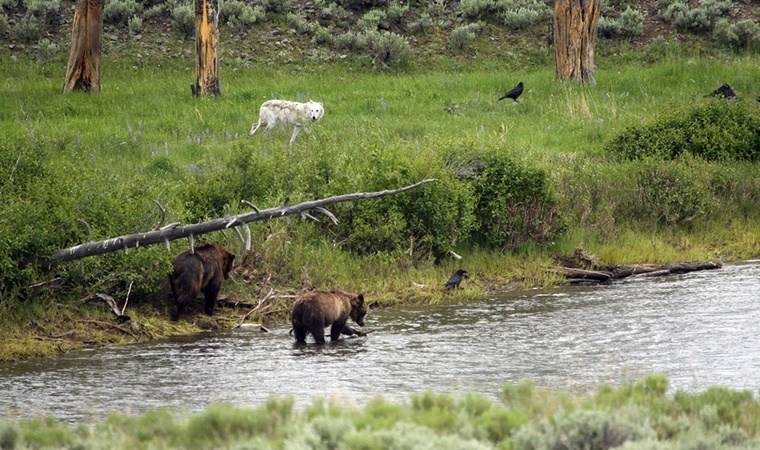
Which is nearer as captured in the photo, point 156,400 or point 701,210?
point 156,400

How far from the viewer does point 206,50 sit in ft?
91.6

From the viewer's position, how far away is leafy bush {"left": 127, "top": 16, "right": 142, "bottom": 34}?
110ft

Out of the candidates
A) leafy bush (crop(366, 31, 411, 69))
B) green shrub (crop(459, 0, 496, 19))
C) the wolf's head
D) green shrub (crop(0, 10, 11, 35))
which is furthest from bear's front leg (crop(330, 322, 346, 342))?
green shrub (crop(459, 0, 496, 19))

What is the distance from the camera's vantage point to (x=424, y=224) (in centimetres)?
1814

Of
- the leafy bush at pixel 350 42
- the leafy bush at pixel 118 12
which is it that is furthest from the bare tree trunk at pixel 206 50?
the leafy bush at pixel 118 12

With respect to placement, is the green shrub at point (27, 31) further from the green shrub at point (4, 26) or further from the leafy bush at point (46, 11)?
the leafy bush at point (46, 11)

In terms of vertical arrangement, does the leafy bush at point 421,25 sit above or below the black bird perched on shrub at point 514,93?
above

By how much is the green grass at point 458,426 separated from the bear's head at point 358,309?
4432mm

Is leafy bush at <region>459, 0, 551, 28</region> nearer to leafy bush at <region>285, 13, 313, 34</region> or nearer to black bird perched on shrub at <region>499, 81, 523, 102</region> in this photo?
leafy bush at <region>285, 13, 313, 34</region>

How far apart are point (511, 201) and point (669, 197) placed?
2.75 metres

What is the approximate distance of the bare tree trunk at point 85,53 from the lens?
1070 inches

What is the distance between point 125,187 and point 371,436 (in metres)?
8.64

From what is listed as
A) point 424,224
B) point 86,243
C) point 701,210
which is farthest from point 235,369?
point 701,210

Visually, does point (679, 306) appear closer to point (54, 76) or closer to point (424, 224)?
point (424, 224)
